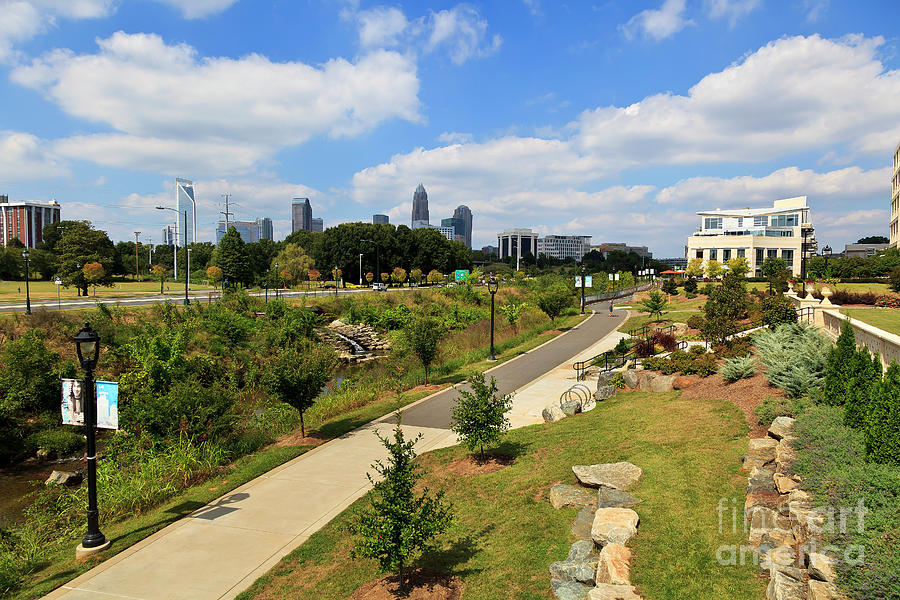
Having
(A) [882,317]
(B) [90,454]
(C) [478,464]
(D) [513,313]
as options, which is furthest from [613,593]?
(D) [513,313]

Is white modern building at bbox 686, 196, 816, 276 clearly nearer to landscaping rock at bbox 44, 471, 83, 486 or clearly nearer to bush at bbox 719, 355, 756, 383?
bush at bbox 719, 355, 756, 383

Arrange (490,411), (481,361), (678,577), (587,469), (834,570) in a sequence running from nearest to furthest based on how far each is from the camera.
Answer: (834,570), (678,577), (587,469), (490,411), (481,361)

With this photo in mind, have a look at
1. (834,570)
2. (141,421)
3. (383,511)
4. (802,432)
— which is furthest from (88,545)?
(802,432)

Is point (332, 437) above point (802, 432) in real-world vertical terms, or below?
below

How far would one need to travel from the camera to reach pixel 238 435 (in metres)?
14.5

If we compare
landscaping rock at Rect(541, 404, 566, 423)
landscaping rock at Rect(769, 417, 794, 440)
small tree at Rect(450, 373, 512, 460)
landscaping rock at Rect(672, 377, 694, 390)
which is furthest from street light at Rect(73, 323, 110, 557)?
landscaping rock at Rect(672, 377, 694, 390)

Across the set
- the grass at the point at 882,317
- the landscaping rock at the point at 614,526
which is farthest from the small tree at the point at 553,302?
the landscaping rock at the point at 614,526

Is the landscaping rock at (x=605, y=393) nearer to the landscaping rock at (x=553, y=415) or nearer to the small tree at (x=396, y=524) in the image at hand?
the landscaping rock at (x=553, y=415)

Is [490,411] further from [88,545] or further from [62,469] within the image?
[62,469]

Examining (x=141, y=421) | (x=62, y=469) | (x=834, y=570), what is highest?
(x=834, y=570)

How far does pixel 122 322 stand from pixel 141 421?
19684 mm

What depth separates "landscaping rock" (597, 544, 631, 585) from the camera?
5.62 m

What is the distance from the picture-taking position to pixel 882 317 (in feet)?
65.4

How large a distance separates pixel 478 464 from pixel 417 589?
490 cm
